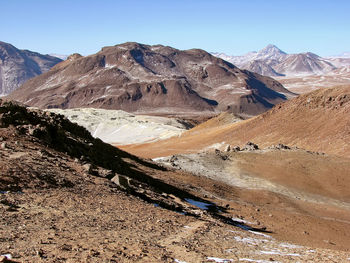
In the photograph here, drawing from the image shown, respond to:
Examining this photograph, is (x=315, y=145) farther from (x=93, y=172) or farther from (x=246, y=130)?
(x=93, y=172)

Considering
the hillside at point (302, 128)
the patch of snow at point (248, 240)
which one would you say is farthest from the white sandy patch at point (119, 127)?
the patch of snow at point (248, 240)

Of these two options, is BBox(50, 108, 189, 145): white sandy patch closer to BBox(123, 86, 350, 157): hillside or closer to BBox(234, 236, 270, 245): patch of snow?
BBox(123, 86, 350, 157): hillside

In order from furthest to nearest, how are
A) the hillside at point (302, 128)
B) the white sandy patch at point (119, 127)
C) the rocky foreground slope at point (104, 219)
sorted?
the white sandy patch at point (119, 127) < the hillside at point (302, 128) < the rocky foreground slope at point (104, 219)

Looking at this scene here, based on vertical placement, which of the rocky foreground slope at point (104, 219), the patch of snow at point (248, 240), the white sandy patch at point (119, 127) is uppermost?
the rocky foreground slope at point (104, 219)

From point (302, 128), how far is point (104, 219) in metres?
36.8

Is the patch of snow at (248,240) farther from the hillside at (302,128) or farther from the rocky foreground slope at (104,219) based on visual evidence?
the hillside at (302,128)

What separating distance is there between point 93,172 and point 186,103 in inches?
6412

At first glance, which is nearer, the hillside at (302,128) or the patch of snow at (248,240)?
the patch of snow at (248,240)

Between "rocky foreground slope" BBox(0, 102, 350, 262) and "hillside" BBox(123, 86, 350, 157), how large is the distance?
71.7 feet

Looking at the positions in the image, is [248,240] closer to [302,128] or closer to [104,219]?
[104,219]

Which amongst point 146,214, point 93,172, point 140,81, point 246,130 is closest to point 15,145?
point 93,172

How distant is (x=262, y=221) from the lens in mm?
14484

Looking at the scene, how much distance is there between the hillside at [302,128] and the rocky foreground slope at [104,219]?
21.8 metres

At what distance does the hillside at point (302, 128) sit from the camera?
36938 millimetres
